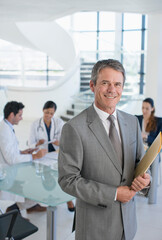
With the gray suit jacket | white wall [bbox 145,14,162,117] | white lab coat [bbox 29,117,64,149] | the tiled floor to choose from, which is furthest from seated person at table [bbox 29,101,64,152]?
white wall [bbox 145,14,162,117]

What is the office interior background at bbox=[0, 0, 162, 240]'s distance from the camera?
6113 mm

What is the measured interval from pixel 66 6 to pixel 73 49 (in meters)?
6.08

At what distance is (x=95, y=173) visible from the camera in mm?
1432

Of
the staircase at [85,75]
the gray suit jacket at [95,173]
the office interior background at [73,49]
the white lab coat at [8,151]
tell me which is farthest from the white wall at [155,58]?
the gray suit jacket at [95,173]

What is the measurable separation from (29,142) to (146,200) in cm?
179

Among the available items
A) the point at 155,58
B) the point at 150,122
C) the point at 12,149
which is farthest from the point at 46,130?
the point at 155,58

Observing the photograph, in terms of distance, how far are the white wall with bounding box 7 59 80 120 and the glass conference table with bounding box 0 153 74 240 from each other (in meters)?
7.50

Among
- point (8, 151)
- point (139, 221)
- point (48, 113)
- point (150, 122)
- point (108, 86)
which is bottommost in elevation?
point (139, 221)

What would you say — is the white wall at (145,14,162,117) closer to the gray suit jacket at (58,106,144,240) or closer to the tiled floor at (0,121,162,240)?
the tiled floor at (0,121,162,240)

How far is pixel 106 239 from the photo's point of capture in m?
1.50

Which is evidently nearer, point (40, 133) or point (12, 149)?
point (12, 149)

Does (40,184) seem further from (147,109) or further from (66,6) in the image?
(66,6)

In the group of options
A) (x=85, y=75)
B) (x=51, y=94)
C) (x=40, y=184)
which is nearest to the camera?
(x=40, y=184)

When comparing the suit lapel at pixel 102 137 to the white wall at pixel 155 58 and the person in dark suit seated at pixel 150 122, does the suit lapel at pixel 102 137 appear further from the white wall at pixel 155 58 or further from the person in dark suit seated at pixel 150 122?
the white wall at pixel 155 58
